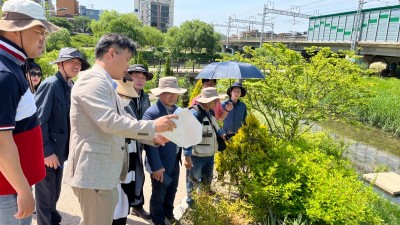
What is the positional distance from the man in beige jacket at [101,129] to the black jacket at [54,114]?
3.01ft

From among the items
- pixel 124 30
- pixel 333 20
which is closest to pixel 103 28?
pixel 124 30

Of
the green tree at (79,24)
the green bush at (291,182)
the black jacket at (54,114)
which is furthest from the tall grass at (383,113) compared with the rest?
the green tree at (79,24)

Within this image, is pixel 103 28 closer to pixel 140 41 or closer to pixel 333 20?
pixel 140 41

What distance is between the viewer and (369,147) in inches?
389

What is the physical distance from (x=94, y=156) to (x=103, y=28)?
151 feet

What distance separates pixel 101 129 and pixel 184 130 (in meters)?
0.52

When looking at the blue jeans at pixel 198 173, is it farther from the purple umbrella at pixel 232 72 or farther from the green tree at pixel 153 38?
the green tree at pixel 153 38

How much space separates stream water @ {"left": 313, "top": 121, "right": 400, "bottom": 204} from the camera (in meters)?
8.33

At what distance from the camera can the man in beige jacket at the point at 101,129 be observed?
5.78ft

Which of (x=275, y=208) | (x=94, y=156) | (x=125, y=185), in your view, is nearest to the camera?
(x=94, y=156)

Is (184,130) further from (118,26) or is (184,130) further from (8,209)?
(118,26)

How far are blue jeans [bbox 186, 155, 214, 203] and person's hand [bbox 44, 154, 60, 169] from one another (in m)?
1.57

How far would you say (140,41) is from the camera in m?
42.8

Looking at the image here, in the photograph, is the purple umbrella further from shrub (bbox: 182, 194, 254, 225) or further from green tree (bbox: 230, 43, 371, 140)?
shrub (bbox: 182, 194, 254, 225)
